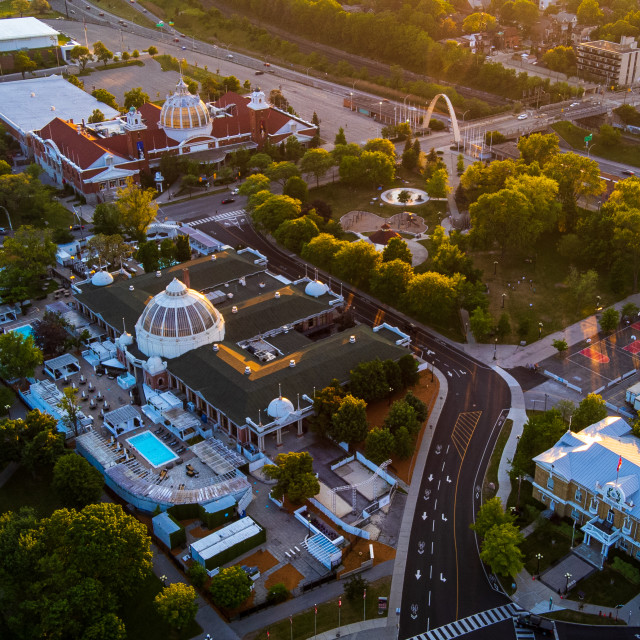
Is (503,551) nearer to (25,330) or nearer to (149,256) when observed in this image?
(25,330)

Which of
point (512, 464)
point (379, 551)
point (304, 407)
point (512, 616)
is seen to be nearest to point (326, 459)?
point (304, 407)

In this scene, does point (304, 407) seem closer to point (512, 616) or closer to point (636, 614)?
point (512, 616)

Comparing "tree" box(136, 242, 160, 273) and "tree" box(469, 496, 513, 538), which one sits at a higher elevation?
"tree" box(136, 242, 160, 273)

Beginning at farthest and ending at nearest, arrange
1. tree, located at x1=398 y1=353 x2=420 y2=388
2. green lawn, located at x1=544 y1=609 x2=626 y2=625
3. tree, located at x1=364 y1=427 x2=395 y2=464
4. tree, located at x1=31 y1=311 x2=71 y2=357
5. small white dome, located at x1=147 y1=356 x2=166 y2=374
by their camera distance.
Answer: tree, located at x1=31 y1=311 x2=71 y2=357, tree, located at x1=398 y1=353 x2=420 y2=388, small white dome, located at x1=147 y1=356 x2=166 y2=374, tree, located at x1=364 y1=427 x2=395 y2=464, green lawn, located at x1=544 y1=609 x2=626 y2=625

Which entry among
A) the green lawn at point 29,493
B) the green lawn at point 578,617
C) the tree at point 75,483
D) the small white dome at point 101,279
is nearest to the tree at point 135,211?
the small white dome at point 101,279

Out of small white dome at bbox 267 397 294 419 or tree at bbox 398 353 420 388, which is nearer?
small white dome at bbox 267 397 294 419

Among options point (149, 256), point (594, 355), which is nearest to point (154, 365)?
point (149, 256)

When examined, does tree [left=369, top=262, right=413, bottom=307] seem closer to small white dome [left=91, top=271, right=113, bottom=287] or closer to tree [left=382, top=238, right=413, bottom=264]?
tree [left=382, top=238, right=413, bottom=264]

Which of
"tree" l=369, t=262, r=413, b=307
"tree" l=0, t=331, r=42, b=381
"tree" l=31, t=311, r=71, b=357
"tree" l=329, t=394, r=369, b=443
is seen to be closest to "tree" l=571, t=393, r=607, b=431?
"tree" l=329, t=394, r=369, b=443
